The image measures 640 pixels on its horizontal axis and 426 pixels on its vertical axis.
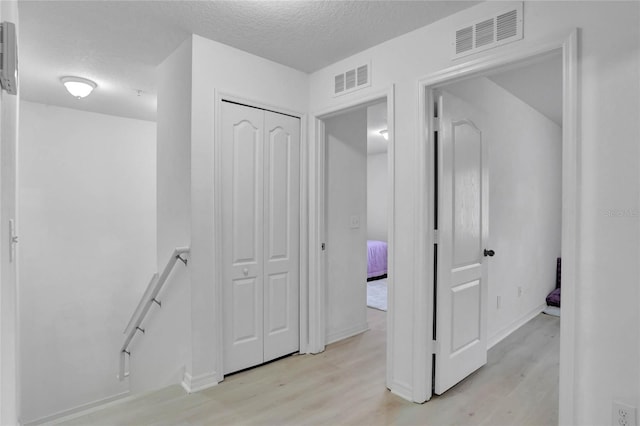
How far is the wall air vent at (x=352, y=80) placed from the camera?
2.78 m

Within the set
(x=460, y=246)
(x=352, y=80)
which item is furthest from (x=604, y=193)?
(x=352, y=80)

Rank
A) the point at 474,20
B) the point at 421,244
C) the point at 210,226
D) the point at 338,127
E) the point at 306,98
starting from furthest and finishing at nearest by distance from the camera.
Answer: the point at 338,127, the point at 306,98, the point at 210,226, the point at 421,244, the point at 474,20

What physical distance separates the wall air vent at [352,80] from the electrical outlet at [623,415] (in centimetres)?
241

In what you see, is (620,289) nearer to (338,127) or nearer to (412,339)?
(412,339)

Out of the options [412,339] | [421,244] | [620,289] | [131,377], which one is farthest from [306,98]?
[131,377]

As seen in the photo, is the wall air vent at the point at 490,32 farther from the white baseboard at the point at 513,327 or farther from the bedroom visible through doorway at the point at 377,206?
the white baseboard at the point at 513,327

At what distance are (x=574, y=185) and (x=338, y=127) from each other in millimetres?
2183

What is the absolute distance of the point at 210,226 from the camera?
8.74ft

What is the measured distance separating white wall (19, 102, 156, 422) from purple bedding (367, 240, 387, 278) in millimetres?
3510

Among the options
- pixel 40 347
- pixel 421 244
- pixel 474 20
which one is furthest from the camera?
pixel 40 347

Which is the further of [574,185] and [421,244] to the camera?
[421,244]

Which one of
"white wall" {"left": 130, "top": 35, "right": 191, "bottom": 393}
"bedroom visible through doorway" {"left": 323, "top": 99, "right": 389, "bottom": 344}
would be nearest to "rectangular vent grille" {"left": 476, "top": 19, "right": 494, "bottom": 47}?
"bedroom visible through doorway" {"left": 323, "top": 99, "right": 389, "bottom": 344}

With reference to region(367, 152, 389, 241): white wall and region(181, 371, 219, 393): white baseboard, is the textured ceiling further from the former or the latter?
region(367, 152, 389, 241): white wall

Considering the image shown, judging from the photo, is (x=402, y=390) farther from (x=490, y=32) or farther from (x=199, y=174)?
(x=490, y=32)
